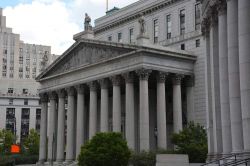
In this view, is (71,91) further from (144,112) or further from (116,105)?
(144,112)

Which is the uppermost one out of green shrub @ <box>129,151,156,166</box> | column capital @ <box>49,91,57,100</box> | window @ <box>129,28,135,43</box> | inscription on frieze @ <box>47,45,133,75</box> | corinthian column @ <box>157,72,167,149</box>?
window @ <box>129,28,135,43</box>

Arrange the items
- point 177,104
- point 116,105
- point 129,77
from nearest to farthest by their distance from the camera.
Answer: point 129,77 → point 177,104 → point 116,105

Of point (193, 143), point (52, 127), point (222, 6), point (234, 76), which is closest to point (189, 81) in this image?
point (193, 143)

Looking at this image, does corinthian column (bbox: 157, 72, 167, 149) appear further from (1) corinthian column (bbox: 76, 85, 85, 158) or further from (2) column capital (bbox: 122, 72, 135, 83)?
(1) corinthian column (bbox: 76, 85, 85, 158)

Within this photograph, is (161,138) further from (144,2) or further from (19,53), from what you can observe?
(19,53)

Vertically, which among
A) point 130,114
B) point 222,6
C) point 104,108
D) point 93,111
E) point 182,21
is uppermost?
point 182,21

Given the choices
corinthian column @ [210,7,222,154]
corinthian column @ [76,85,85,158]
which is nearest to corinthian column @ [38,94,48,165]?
corinthian column @ [76,85,85,158]

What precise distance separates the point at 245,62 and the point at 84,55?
1891 inches

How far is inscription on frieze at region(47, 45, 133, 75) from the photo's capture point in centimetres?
6711

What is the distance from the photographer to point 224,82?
3250 cm

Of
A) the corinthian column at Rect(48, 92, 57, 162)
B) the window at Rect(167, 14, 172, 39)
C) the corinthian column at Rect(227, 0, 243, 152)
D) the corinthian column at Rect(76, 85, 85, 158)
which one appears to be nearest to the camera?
the corinthian column at Rect(227, 0, 243, 152)

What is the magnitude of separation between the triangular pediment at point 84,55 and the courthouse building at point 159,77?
16 cm

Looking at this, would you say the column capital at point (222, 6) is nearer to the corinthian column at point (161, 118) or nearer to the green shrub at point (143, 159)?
the green shrub at point (143, 159)

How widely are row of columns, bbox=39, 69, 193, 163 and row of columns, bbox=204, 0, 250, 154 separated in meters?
23.5
